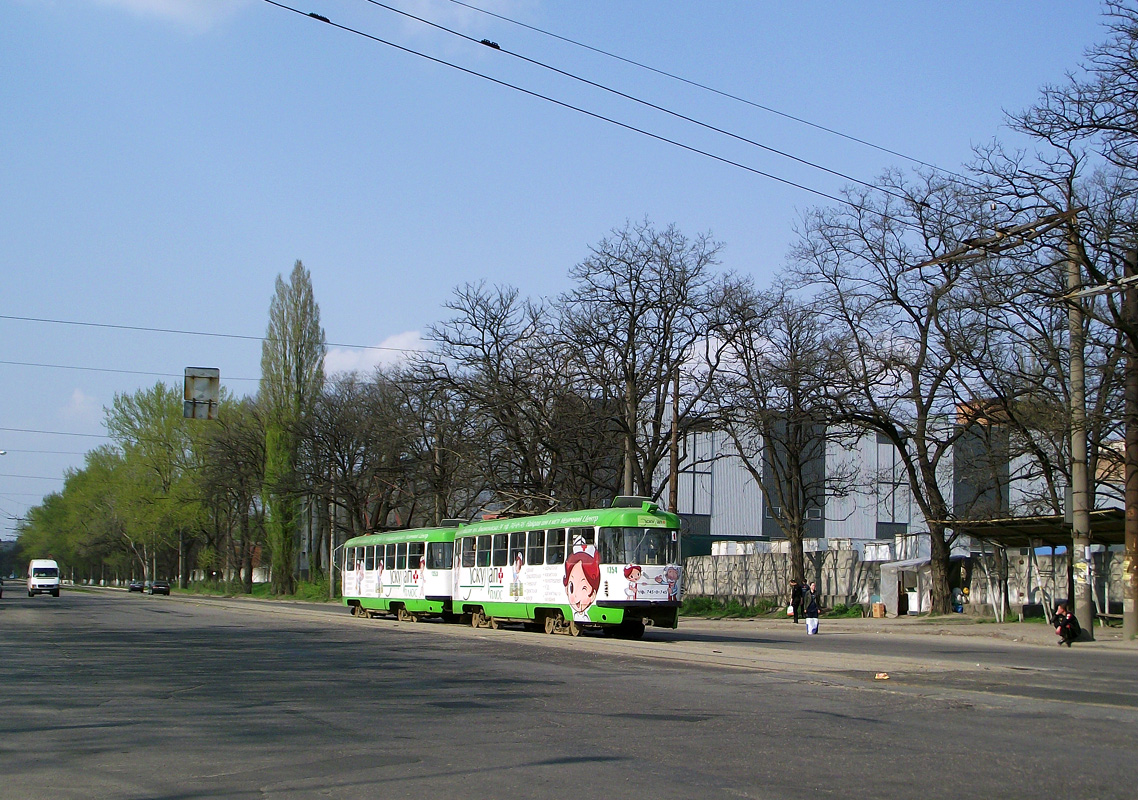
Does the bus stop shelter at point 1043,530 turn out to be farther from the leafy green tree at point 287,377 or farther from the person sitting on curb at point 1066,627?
the leafy green tree at point 287,377

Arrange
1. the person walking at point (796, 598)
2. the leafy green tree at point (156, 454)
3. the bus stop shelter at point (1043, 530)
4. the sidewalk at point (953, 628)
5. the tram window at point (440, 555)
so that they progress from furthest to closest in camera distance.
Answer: the leafy green tree at point (156, 454) → the person walking at point (796, 598) → the tram window at point (440, 555) → the bus stop shelter at point (1043, 530) → the sidewalk at point (953, 628)

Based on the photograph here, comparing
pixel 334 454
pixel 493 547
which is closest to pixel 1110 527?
pixel 493 547

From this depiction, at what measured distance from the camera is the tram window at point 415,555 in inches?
1395

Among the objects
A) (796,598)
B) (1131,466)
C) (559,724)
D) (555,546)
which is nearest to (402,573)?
(555,546)

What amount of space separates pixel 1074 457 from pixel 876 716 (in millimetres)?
17090

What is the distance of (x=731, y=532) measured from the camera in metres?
67.1

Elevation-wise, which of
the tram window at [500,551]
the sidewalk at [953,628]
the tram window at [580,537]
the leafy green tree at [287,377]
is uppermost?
the leafy green tree at [287,377]

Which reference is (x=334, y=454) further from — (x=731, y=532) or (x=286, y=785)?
(x=286, y=785)

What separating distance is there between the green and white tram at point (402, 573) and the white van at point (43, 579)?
3255cm

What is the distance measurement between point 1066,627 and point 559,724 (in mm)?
17883

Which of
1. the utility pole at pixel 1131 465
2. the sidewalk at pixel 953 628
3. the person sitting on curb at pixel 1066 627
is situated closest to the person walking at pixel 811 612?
the sidewalk at pixel 953 628

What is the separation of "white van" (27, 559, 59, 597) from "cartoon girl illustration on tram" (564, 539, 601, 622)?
51.8 m

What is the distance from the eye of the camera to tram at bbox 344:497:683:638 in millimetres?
24828

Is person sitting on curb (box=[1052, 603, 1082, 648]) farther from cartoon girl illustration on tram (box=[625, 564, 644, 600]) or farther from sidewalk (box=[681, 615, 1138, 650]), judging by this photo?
cartoon girl illustration on tram (box=[625, 564, 644, 600])
